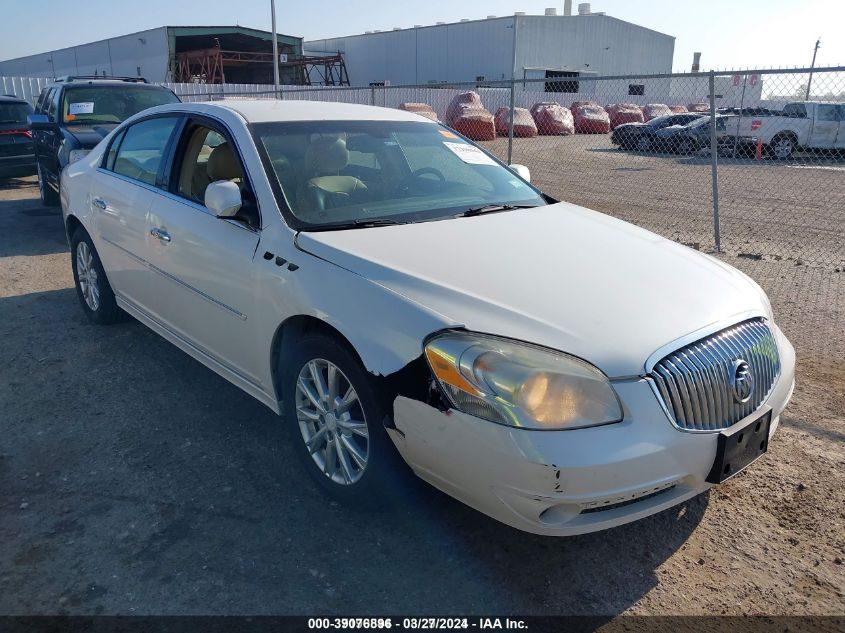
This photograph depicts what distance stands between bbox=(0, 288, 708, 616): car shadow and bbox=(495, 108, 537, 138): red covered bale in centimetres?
2265

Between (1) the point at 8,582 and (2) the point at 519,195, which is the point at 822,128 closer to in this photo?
(2) the point at 519,195

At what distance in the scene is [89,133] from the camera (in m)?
8.92

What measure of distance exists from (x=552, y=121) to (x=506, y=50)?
613 inches

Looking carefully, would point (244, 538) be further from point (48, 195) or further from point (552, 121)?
point (552, 121)

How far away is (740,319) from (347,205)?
1.87 metres

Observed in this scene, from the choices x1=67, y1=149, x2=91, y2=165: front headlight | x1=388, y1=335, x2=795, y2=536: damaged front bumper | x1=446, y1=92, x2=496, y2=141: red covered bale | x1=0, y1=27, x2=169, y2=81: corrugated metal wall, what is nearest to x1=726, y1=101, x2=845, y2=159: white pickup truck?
x1=446, y1=92, x2=496, y2=141: red covered bale

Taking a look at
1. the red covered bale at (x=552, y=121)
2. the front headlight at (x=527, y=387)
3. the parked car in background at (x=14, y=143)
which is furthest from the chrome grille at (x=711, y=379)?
the red covered bale at (x=552, y=121)

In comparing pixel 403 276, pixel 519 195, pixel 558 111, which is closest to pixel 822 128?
pixel 558 111

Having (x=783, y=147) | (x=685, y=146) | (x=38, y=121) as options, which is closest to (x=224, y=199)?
(x=38, y=121)

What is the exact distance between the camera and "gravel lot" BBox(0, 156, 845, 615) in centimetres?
250

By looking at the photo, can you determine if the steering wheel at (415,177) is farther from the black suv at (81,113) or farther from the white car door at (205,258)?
the black suv at (81,113)

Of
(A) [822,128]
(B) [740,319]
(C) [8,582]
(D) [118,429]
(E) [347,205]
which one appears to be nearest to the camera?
(C) [8,582]

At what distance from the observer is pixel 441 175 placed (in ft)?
12.9

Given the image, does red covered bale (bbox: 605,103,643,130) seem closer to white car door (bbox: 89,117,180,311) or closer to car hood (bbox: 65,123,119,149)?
car hood (bbox: 65,123,119,149)
